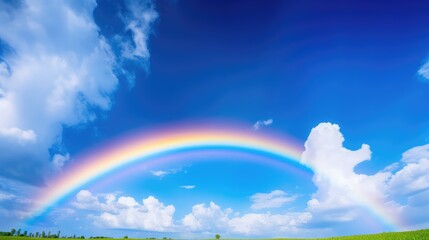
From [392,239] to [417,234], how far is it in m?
3.73

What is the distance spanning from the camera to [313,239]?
189 ft

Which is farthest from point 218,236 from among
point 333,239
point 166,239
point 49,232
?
point 49,232

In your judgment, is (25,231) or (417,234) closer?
(417,234)

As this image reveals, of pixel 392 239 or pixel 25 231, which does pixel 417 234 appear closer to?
pixel 392 239

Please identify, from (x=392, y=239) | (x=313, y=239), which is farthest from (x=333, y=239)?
(x=392, y=239)

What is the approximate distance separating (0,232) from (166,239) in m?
112

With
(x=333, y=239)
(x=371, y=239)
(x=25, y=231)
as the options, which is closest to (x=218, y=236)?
(x=333, y=239)

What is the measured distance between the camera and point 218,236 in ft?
265

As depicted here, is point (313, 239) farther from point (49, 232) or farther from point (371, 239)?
point (49, 232)

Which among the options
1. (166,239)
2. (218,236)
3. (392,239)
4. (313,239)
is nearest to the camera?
(392,239)

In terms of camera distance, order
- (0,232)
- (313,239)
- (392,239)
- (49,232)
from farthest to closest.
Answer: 1. (49,232)
2. (0,232)
3. (313,239)
4. (392,239)

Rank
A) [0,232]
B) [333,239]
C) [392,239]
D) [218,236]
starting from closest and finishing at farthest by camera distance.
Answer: [392,239] < [333,239] < [218,236] < [0,232]

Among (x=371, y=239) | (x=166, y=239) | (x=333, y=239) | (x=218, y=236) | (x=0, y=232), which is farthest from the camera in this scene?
(x=0, y=232)

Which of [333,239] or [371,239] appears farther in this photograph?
[333,239]
